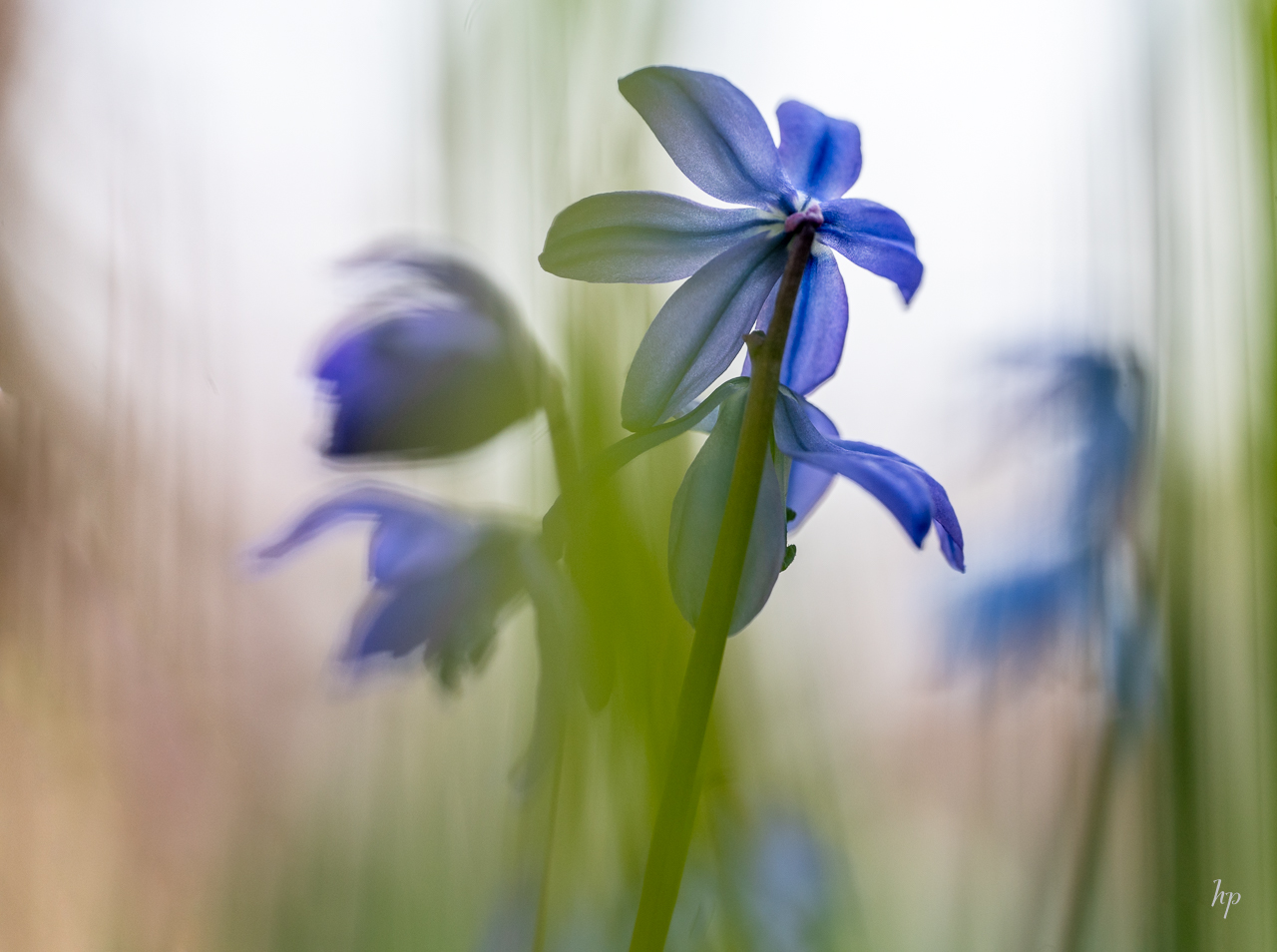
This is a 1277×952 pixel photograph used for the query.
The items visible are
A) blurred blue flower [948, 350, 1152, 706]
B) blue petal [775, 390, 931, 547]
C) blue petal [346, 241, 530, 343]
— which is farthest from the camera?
blurred blue flower [948, 350, 1152, 706]

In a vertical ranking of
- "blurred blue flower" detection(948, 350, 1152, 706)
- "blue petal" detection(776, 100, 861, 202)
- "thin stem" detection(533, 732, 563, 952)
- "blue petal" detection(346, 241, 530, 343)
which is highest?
"blue petal" detection(776, 100, 861, 202)

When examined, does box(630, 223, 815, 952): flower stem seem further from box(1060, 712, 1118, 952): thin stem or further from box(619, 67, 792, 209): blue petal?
box(1060, 712, 1118, 952): thin stem

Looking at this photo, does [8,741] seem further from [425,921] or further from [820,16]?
[820,16]

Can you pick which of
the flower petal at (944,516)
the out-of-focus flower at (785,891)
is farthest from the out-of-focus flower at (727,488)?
the out-of-focus flower at (785,891)

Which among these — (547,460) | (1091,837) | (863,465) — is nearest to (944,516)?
(863,465)

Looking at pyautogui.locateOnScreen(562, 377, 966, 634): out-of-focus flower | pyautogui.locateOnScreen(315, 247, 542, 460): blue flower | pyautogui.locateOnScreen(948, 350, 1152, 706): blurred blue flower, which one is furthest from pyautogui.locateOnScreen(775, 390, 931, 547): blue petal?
pyautogui.locateOnScreen(948, 350, 1152, 706): blurred blue flower

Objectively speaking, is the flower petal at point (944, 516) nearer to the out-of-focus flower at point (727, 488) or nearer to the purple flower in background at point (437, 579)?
the out-of-focus flower at point (727, 488)

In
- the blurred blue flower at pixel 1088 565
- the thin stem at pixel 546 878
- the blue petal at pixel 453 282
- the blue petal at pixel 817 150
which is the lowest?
the thin stem at pixel 546 878
